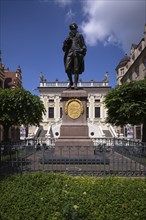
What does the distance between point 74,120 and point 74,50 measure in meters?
3.55

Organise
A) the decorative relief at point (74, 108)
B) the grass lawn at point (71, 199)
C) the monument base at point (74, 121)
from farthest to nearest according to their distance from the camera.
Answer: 1. the decorative relief at point (74, 108)
2. the monument base at point (74, 121)
3. the grass lawn at point (71, 199)

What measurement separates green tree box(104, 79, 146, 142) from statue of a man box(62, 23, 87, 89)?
7.50 m

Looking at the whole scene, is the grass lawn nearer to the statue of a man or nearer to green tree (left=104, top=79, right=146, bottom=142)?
the statue of a man

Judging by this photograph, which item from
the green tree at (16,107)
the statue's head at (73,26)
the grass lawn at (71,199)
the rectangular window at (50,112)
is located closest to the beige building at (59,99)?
the rectangular window at (50,112)

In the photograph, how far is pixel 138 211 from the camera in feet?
18.2

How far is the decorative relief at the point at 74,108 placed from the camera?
1192 cm

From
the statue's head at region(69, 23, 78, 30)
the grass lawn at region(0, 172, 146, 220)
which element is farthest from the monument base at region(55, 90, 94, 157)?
the grass lawn at region(0, 172, 146, 220)

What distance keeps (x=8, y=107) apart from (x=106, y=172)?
1216cm

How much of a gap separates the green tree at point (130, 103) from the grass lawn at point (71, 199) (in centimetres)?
1305

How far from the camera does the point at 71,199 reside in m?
5.69

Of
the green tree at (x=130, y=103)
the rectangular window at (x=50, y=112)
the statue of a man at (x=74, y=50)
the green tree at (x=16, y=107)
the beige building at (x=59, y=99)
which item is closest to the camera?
the statue of a man at (x=74, y=50)

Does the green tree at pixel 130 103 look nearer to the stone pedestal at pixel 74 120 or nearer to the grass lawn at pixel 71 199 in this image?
the stone pedestal at pixel 74 120

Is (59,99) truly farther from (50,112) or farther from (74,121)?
(74,121)

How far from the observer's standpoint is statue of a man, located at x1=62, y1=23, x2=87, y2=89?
41.8 ft
